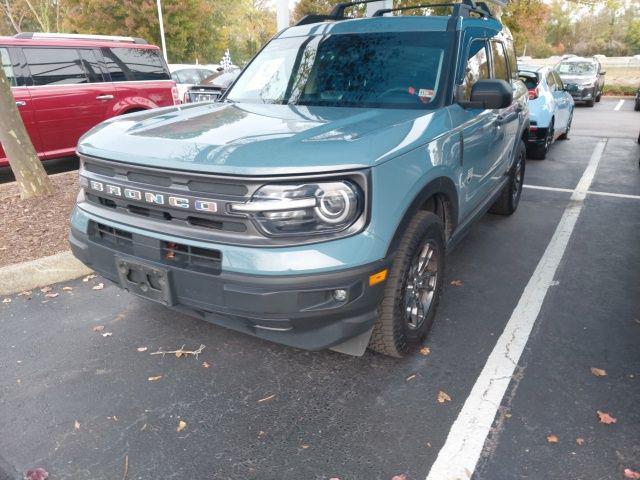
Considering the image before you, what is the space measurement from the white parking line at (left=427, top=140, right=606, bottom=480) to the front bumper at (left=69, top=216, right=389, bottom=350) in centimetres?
68

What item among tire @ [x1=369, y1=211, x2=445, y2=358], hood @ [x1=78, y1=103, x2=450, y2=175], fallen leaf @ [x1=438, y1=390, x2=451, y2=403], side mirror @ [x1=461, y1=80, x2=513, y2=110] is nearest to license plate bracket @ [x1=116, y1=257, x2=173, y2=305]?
hood @ [x1=78, y1=103, x2=450, y2=175]

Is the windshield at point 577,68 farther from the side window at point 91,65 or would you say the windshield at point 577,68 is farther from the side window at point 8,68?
the side window at point 8,68

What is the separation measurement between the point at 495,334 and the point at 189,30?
3095 cm

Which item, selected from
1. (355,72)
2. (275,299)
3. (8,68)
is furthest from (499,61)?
(8,68)

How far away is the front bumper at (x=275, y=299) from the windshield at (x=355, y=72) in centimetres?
138

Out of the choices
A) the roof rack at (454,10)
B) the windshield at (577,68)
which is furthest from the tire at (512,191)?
the windshield at (577,68)

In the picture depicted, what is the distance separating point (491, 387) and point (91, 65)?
768cm

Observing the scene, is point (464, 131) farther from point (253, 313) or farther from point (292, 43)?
point (253, 313)

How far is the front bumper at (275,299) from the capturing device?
2252 millimetres

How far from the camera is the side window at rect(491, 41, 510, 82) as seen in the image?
14.0ft

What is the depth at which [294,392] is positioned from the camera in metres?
2.78

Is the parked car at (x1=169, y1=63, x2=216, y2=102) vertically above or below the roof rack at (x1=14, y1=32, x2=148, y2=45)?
below

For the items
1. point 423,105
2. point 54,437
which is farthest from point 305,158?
point 54,437

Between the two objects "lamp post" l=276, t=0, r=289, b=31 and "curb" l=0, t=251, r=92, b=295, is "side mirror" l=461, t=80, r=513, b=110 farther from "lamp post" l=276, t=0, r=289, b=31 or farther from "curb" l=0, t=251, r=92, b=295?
"lamp post" l=276, t=0, r=289, b=31
